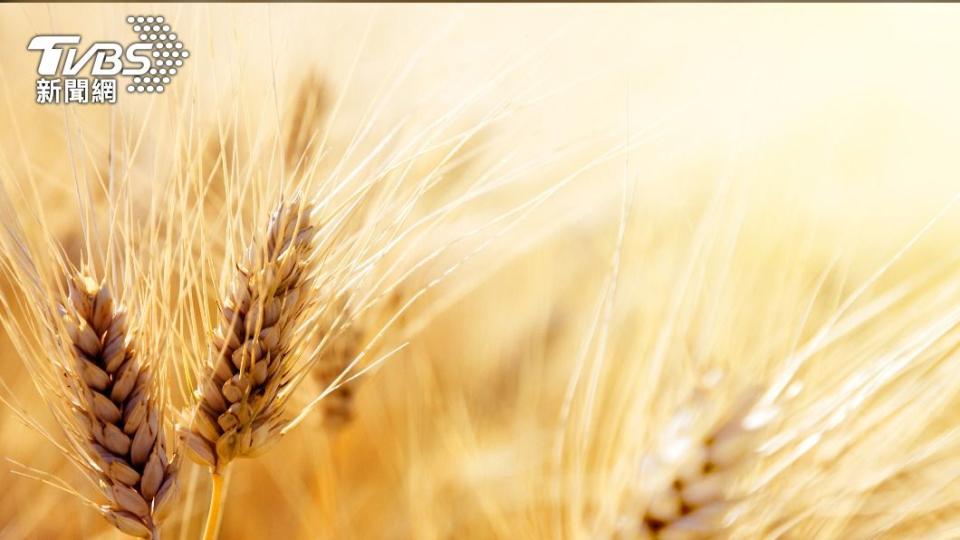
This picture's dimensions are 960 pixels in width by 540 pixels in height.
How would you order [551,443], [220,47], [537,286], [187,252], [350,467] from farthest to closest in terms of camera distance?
[537,286] → [350,467] → [551,443] → [220,47] → [187,252]

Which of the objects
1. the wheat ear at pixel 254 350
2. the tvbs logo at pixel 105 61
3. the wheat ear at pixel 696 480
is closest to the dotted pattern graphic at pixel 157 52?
the tvbs logo at pixel 105 61

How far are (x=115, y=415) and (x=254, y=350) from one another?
0.11 m

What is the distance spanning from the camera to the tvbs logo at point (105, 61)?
1.05 meters

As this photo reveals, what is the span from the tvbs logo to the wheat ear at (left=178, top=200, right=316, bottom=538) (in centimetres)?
49

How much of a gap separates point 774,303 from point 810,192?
0.58 feet

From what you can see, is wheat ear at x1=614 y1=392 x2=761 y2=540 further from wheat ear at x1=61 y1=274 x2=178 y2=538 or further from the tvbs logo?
the tvbs logo

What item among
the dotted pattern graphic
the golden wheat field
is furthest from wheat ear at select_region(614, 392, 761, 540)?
the dotted pattern graphic

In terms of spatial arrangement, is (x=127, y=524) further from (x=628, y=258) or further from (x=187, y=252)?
(x=628, y=258)

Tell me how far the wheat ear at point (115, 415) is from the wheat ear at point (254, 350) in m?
0.03

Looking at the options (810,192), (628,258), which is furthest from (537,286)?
(810,192)

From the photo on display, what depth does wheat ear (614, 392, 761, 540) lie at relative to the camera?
65cm

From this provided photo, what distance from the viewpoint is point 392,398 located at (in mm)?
1243

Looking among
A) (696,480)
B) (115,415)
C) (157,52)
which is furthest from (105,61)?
(696,480)

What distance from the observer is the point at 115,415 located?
0.61 m
